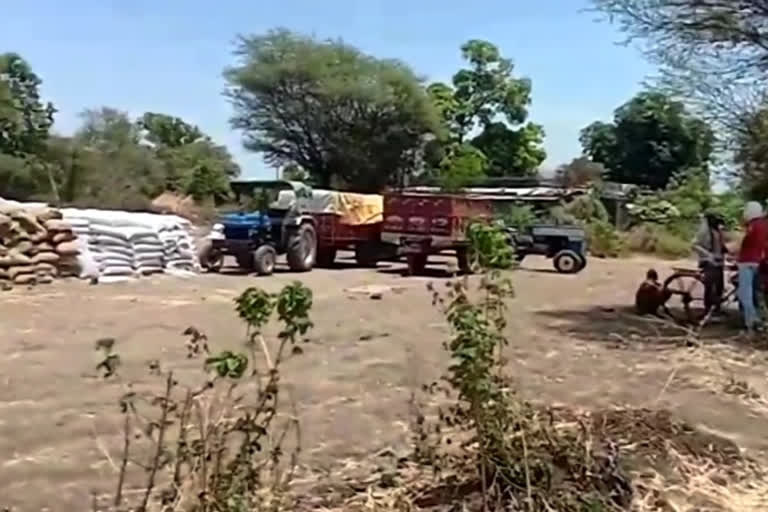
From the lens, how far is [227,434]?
14.4ft

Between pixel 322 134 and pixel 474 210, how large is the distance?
2676 cm

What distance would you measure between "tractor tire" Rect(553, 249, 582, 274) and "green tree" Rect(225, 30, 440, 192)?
77.2 ft

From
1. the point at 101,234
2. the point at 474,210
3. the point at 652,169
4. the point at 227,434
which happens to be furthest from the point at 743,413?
the point at 652,169

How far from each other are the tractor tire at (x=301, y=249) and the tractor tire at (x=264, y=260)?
1.93 ft

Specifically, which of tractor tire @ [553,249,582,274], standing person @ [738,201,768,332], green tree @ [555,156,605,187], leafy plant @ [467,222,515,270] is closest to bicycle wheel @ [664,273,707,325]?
standing person @ [738,201,768,332]

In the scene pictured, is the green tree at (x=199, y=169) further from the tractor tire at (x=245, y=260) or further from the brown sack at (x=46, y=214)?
the brown sack at (x=46, y=214)

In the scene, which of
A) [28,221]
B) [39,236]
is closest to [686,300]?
[39,236]

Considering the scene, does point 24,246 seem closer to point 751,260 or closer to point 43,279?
point 43,279

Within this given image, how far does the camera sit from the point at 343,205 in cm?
2455

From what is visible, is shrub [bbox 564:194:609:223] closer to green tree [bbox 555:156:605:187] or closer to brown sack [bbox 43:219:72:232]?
green tree [bbox 555:156:605:187]

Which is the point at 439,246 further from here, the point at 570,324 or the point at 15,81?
the point at 15,81

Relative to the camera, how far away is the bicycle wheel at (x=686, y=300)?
14273 millimetres

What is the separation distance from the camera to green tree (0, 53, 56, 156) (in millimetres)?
48156

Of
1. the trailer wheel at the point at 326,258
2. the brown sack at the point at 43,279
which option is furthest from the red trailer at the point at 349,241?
the brown sack at the point at 43,279
